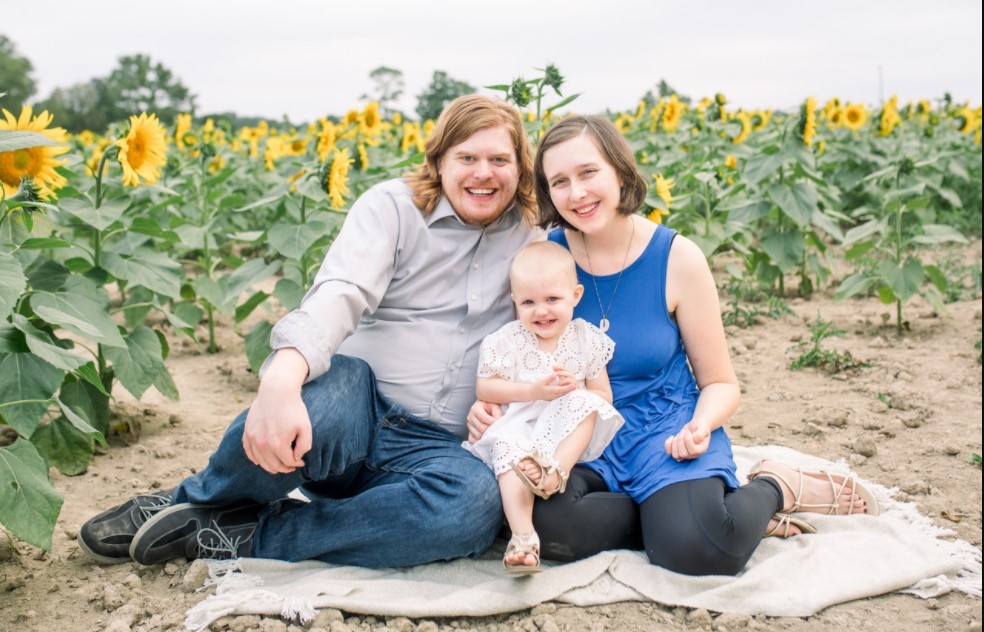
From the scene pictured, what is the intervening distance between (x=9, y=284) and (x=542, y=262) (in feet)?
4.21

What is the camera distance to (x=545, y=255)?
255cm

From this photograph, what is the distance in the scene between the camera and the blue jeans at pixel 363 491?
2.39m

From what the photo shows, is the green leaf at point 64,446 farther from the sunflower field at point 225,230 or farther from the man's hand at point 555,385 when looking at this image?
the man's hand at point 555,385

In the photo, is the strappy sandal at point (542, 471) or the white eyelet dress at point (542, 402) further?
the white eyelet dress at point (542, 402)

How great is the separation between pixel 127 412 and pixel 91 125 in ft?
99.2

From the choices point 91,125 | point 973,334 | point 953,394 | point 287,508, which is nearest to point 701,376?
point 287,508

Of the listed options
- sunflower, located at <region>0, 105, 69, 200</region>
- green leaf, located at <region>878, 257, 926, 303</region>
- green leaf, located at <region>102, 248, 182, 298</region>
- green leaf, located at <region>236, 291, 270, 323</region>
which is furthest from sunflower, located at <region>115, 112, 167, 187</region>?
green leaf, located at <region>878, 257, 926, 303</region>

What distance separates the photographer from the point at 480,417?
100 inches

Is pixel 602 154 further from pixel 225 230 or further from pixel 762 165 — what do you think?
pixel 225 230

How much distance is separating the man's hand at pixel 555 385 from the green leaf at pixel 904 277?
8.98 feet


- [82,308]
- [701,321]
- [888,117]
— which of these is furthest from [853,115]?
[82,308]

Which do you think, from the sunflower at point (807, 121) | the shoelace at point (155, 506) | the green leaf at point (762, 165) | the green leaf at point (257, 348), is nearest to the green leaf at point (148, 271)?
the green leaf at point (257, 348)

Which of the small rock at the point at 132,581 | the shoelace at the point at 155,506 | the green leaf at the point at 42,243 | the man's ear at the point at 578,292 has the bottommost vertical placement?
the small rock at the point at 132,581

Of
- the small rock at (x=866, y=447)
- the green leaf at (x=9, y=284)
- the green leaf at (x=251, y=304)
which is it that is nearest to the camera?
the green leaf at (x=9, y=284)
